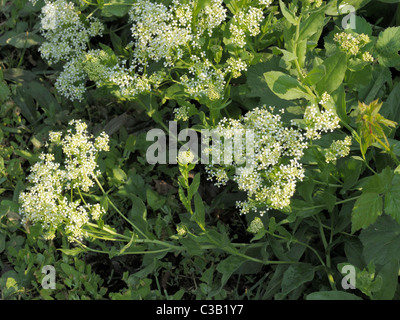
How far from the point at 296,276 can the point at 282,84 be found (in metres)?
1.04

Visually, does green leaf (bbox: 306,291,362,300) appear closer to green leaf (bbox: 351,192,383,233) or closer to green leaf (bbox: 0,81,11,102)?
green leaf (bbox: 351,192,383,233)

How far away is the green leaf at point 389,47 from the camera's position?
8.78ft

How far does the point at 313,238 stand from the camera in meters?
2.96

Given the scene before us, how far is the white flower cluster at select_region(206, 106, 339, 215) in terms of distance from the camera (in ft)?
7.50

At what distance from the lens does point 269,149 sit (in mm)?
2305

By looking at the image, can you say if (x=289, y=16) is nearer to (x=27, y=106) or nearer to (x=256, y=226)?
(x=256, y=226)

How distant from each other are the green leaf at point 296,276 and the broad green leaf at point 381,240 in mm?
317

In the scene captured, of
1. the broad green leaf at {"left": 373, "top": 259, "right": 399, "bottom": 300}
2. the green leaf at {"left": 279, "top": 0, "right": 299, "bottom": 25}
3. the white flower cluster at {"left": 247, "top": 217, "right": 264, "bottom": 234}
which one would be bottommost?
the broad green leaf at {"left": 373, "top": 259, "right": 399, "bottom": 300}

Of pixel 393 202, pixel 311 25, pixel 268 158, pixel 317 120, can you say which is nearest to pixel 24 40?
pixel 311 25

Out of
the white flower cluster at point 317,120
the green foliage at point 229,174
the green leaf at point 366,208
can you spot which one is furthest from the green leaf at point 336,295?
the white flower cluster at point 317,120

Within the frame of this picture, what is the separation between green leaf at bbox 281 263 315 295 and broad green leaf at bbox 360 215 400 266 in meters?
0.32

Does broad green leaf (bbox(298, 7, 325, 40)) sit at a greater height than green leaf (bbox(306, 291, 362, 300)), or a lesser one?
greater

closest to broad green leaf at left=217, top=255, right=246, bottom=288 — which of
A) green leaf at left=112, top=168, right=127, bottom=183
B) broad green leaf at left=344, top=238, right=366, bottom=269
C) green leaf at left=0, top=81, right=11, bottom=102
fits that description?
broad green leaf at left=344, top=238, right=366, bottom=269

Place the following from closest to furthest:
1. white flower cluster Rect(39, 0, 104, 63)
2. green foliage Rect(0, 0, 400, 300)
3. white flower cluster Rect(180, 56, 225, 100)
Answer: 1. green foliage Rect(0, 0, 400, 300)
2. white flower cluster Rect(180, 56, 225, 100)
3. white flower cluster Rect(39, 0, 104, 63)
